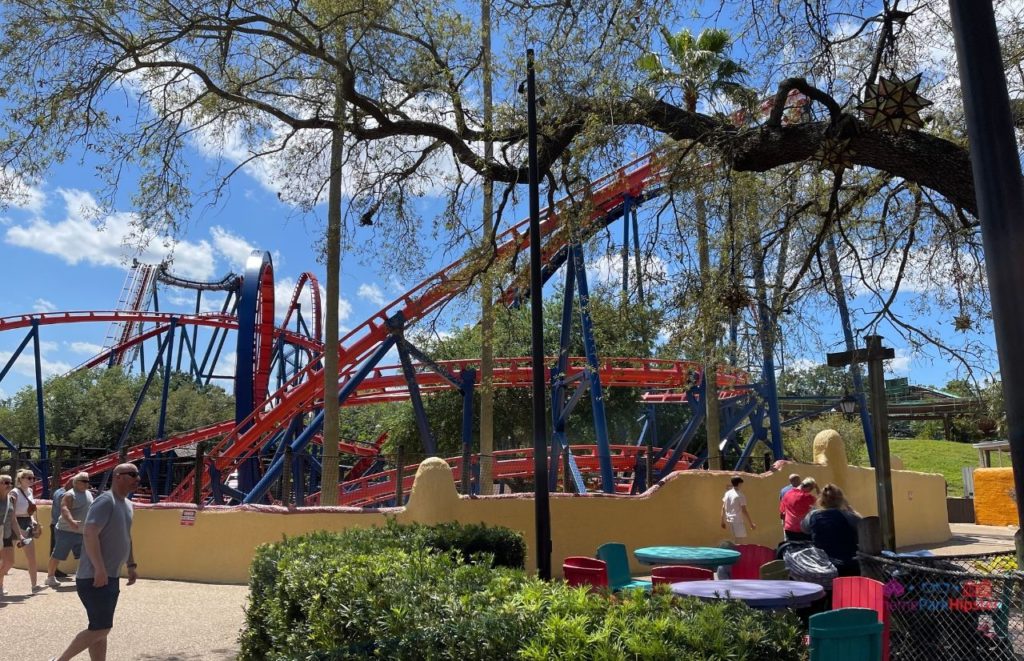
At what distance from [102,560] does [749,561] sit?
5.85 m

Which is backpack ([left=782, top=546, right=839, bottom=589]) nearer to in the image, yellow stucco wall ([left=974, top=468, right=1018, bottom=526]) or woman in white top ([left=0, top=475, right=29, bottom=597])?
woman in white top ([left=0, top=475, right=29, bottom=597])

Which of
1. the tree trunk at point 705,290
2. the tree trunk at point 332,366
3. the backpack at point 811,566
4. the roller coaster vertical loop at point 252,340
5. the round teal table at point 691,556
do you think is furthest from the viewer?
the roller coaster vertical loop at point 252,340

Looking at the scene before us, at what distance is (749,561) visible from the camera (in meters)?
8.39

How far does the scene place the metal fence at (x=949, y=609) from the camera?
14.0 ft

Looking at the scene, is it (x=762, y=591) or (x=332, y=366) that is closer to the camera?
(x=762, y=591)

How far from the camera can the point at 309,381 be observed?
754 inches

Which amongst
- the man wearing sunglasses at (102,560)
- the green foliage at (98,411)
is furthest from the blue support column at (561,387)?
the green foliage at (98,411)

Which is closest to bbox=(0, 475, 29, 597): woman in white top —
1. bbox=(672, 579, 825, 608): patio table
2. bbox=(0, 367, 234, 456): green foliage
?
bbox=(672, 579, 825, 608): patio table

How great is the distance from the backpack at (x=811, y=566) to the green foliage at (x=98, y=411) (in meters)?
45.9

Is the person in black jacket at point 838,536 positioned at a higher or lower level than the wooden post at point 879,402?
lower

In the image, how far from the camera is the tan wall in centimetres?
1150

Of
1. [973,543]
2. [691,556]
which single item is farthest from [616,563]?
[973,543]

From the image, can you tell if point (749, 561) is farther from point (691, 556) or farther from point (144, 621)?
point (144, 621)

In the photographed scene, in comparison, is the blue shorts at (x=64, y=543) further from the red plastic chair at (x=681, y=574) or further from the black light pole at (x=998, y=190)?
the black light pole at (x=998, y=190)
